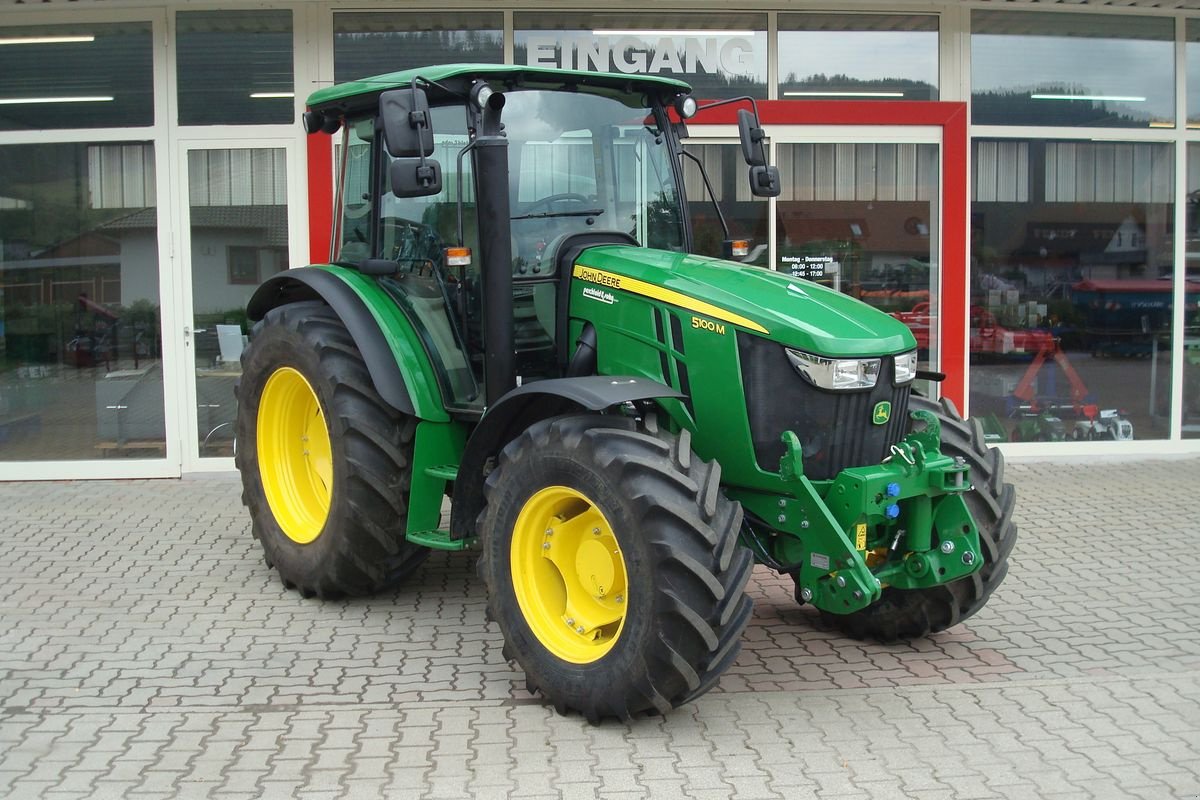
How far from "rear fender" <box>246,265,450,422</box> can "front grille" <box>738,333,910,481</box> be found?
1702 mm

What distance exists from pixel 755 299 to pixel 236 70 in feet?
19.6

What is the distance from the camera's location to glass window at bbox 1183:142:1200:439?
10336mm

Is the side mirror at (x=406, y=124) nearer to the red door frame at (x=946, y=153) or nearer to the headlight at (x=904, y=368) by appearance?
the headlight at (x=904, y=368)

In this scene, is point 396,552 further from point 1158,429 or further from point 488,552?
point 1158,429

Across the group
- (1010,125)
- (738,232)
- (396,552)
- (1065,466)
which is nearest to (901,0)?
(1010,125)

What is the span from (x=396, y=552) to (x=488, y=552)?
1.28m

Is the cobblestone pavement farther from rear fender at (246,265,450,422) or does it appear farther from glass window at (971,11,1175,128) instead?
glass window at (971,11,1175,128)

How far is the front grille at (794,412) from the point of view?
4855 mm

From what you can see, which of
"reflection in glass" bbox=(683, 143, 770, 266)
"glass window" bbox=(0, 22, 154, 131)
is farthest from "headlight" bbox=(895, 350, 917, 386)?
"glass window" bbox=(0, 22, 154, 131)

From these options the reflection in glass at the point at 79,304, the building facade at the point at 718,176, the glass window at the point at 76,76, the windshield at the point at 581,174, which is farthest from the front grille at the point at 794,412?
the glass window at the point at 76,76

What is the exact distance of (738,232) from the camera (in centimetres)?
975

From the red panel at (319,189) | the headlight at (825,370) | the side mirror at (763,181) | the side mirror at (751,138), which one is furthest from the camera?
the red panel at (319,189)

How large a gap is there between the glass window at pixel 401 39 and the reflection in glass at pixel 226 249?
91cm

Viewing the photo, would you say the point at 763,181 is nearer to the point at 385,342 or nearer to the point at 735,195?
the point at 385,342
